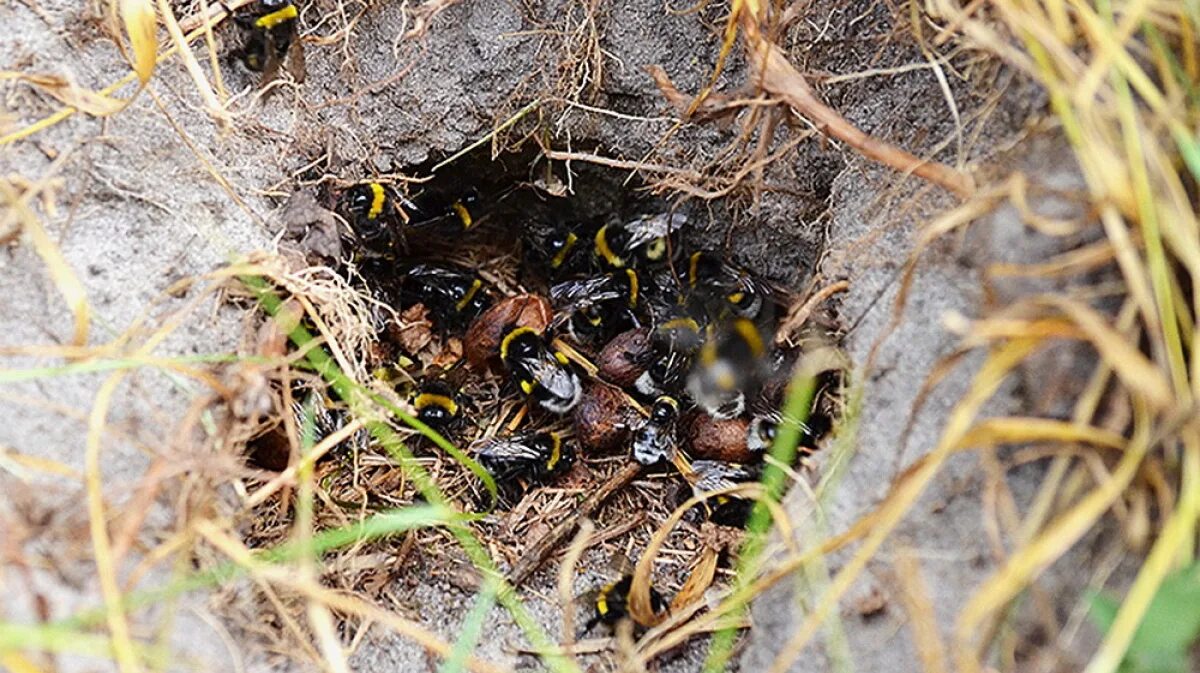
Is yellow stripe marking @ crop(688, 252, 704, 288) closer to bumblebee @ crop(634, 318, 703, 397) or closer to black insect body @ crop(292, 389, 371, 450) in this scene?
bumblebee @ crop(634, 318, 703, 397)

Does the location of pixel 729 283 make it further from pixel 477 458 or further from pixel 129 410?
pixel 129 410

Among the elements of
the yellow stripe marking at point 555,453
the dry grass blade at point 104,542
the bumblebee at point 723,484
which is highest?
the dry grass blade at point 104,542

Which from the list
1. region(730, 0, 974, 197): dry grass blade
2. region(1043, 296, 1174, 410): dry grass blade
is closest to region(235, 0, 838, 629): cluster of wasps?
region(730, 0, 974, 197): dry grass blade

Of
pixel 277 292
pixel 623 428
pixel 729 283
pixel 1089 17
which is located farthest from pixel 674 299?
pixel 1089 17

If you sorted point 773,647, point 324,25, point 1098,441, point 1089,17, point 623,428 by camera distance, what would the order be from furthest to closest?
point 623,428
point 324,25
point 773,647
point 1089,17
point 1098,441

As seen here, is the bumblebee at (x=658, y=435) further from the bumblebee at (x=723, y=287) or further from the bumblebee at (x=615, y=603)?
the bumblebee at (x=615, y=603)

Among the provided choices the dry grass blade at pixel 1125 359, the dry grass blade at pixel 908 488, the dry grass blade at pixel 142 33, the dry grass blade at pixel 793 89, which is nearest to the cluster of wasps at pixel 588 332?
the dry grass blade at pixel 142 33
